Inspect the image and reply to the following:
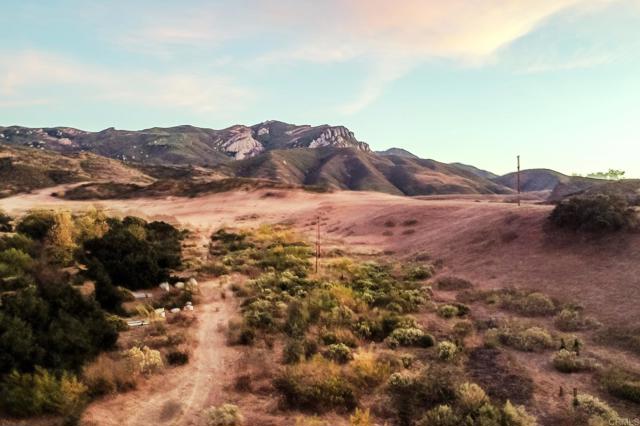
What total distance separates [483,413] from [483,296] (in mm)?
13333

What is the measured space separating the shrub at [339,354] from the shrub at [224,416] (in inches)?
174

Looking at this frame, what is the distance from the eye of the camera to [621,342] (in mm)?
15867

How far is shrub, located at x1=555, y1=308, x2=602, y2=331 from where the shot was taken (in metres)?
17.7

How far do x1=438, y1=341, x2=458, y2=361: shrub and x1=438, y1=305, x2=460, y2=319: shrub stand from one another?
4.64 m

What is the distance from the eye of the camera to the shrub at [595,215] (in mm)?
26766

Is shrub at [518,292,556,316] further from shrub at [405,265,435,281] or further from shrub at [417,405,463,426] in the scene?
shrub at [417,405,463,426]

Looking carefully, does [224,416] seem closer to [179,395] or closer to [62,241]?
[179,395]

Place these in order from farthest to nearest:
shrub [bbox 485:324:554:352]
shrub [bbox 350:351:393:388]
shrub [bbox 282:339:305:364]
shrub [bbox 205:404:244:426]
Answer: shrub [bbox 485:324:554:352], shrub [bbox 282:339:305:364], shrub [bbox 350:351:393:388], shrub [bbox 205:404:244:426]

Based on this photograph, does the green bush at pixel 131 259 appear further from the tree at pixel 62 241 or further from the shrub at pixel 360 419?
the shrub at pixel 360 419

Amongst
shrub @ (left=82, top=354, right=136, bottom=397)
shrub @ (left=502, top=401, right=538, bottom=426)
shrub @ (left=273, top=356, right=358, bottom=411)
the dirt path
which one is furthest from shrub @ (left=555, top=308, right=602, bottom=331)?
shrub @ (left=82, top=354, right=136, bottom=397)

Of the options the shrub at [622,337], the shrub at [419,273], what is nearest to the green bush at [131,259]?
the shrub at [419,273]

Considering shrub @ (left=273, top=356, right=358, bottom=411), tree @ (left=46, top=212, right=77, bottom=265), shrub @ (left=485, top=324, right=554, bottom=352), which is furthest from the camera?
tree @ (left=46, top=212, right=77, bottom=265)

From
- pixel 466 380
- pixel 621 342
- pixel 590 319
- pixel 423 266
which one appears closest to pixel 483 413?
pixel 466 380

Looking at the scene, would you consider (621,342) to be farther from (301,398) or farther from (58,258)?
(58,258)
